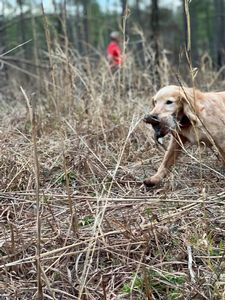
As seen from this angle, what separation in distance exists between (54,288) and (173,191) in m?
1.37

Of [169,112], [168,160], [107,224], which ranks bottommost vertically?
[168,160]

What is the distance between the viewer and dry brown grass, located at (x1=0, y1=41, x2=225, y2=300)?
2271 millimetres

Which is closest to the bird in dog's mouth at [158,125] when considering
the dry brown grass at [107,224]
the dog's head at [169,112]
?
the dog's head at [169,112]

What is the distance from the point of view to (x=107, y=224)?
2.70 metres

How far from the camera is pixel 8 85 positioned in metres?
8.44

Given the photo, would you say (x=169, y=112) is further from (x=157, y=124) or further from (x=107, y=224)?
(x=107, y=224)

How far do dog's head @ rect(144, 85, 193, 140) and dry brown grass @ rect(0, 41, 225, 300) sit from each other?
0.36 meters

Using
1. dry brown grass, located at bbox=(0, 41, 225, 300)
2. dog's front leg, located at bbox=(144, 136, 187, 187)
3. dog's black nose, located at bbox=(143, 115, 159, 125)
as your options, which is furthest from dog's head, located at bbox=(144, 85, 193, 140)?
dry brown grass, located at bbox=(0, 41, 225, 300)

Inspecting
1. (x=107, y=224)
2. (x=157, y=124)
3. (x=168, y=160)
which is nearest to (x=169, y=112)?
(x=157, y=124)

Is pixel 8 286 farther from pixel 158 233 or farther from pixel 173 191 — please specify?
pixel 173 191

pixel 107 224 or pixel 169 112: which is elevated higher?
pixel 169 112

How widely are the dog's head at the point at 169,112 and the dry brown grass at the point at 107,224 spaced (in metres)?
0.36

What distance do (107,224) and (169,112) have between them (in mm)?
1276

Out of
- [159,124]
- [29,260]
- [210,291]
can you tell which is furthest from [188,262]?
[159,124]
